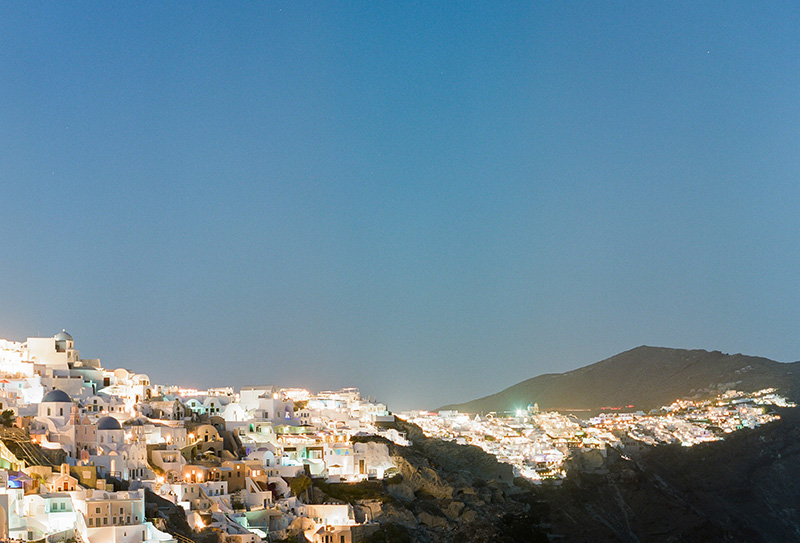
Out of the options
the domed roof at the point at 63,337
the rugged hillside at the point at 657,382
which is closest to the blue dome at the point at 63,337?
the domed roof at the point at 63,337

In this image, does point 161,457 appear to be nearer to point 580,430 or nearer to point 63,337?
point 63,337

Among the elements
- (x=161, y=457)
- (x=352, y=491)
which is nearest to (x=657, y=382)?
(x=352, y=491)

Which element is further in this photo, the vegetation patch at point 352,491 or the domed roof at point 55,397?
the vegetation patch at point 352,491

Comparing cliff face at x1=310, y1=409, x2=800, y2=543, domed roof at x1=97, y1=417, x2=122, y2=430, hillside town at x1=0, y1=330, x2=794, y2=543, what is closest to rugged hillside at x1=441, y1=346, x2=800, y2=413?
cliff face at x1=310, y1=409, x2=800, y2=543

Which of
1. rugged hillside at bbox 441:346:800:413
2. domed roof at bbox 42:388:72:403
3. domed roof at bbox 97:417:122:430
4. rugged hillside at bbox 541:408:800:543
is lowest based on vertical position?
rugged hillside at bbox 541:408:800:543

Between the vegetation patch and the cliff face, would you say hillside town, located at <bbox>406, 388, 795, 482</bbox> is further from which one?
the vegetation patch

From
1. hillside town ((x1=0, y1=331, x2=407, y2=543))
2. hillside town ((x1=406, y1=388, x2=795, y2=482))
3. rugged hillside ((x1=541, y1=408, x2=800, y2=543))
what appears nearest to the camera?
hillside town ((x1=0, y1=331, x2=407, y2=543))

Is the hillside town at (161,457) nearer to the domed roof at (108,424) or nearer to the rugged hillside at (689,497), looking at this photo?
the domed roof at (108,424)
